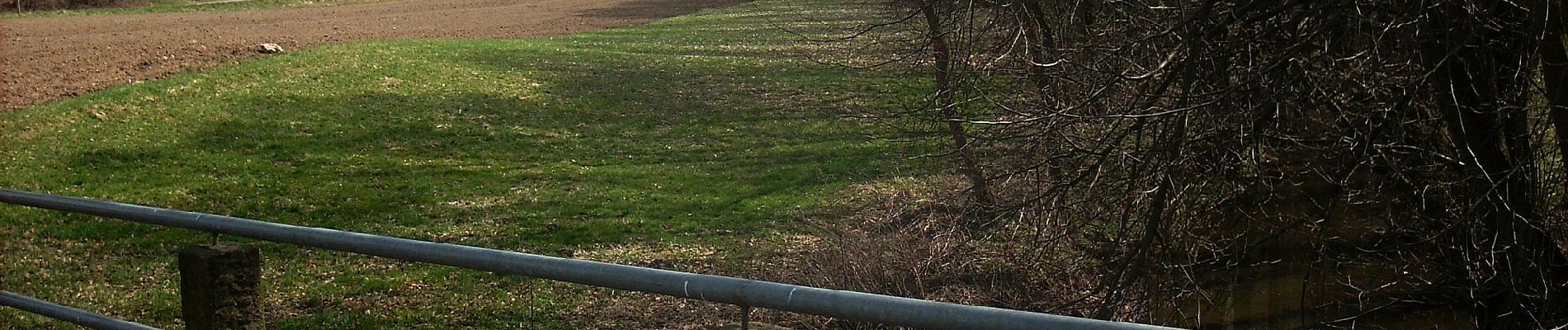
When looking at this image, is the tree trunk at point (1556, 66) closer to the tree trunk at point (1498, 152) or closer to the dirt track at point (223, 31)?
the tree trunk at point (1498, 152)

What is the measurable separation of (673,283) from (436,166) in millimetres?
13073

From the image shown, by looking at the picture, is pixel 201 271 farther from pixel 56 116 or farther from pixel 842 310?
pixel 56 116

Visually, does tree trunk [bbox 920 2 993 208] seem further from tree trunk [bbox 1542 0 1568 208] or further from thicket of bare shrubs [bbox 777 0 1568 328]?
tree trunk [bbox 1542 0 1568 208]

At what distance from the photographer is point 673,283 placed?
2801 millimetres

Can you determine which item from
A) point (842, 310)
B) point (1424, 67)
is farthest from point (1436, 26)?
point (842, 310)

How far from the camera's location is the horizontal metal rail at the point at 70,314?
4340mm

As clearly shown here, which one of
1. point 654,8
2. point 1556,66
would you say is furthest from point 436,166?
point 654,8

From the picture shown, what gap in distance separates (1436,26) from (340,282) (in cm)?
727

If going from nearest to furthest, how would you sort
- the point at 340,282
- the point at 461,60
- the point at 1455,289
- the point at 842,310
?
1. the point at 842,310
2. the point at 1455,289
3. the point at 340,282
4. the point at 461,60

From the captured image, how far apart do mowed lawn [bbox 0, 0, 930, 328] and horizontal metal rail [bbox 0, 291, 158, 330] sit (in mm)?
2979

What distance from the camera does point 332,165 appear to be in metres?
14.8

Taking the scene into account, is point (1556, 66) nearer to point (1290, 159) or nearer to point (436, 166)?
point (1290, 159)

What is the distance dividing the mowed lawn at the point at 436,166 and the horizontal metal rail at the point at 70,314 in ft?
9.77

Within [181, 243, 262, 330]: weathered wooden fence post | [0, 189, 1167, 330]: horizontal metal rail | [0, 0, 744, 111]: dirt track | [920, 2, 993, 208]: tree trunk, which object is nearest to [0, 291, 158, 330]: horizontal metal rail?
[181, 243, 262, 330]: weathered wooden fence post
